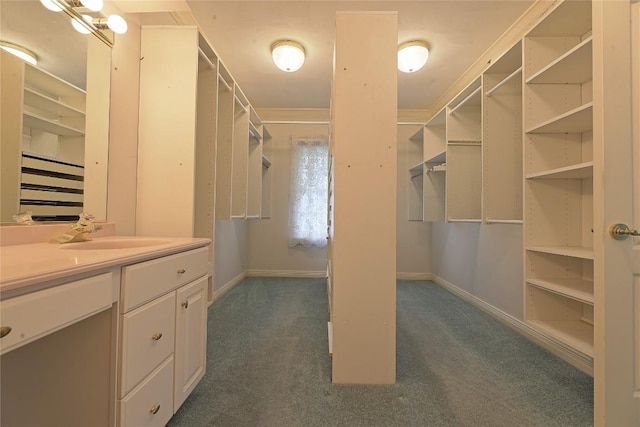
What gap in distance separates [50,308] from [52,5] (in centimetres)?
150

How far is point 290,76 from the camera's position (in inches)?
125

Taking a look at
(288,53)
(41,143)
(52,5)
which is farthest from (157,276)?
(288,53)

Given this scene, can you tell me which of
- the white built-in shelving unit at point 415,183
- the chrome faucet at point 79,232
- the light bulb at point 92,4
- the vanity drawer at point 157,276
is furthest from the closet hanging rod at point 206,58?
the white built-in shelving unit at point 415,183

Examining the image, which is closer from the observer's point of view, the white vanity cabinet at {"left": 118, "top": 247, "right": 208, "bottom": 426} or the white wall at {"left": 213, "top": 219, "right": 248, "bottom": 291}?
the white vanity cabinet at {"left": 118, "top": 247, "right": 208, "bottom": 426}

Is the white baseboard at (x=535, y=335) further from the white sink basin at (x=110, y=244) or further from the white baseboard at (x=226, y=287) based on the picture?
the white baseboard at (x=226, y=287)

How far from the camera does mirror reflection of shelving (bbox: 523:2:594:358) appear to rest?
175cm

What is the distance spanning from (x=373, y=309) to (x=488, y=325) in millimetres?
1535

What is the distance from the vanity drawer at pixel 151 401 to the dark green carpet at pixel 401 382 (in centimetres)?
21

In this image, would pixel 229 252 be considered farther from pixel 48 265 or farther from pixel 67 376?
pixel 48 265

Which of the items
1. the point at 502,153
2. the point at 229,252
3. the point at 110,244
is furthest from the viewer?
the point at 229,252

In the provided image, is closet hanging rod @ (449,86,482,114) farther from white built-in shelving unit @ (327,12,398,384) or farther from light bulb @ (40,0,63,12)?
light bulb @ (40,0,63,12)

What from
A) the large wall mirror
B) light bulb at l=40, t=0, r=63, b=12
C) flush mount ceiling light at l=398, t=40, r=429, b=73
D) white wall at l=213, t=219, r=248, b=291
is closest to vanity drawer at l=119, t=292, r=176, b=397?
the large wall mirror

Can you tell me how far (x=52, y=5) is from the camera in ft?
4.14

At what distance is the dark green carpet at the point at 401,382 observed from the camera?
4.21 feet
